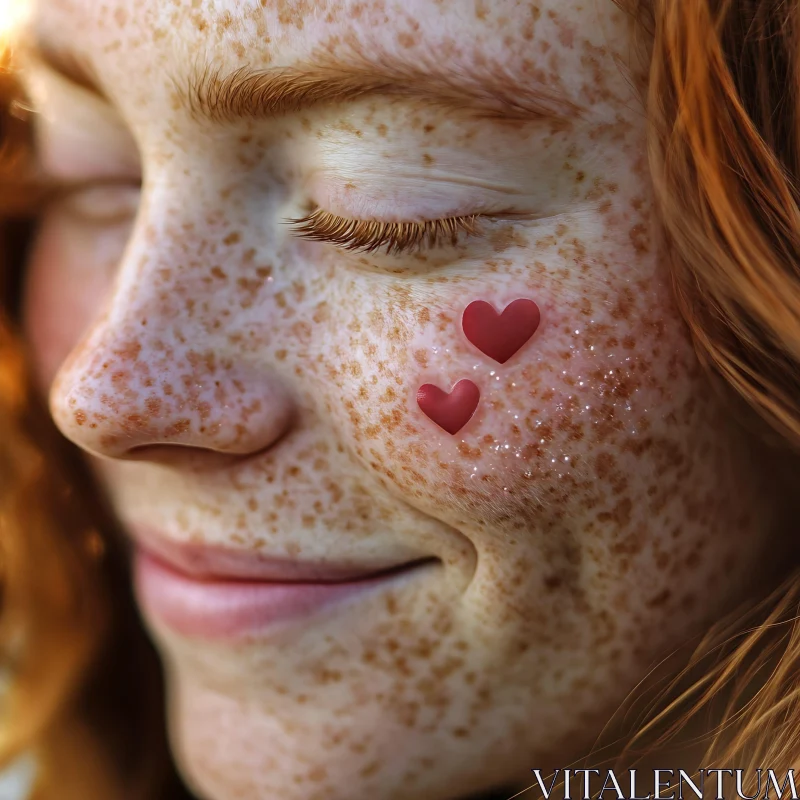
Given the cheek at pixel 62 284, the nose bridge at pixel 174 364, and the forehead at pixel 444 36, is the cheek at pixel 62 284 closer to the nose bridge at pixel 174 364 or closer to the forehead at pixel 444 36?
the nose bridge at pixel 174 364

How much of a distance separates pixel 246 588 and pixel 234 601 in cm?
2

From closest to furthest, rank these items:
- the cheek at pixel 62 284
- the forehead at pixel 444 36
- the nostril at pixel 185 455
A: the forehead at pixel 444 36, the nostril at pixel 185 455, the cheek at pixel 62 284

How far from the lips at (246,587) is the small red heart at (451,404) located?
153 mm

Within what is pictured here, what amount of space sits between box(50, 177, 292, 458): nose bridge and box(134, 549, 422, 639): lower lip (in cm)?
14

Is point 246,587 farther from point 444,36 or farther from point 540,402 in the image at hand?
point 444,36

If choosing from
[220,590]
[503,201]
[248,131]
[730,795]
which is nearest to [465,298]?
[503,201]

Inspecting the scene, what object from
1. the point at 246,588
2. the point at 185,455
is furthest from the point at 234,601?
the point at 185,455

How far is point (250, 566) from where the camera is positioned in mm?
788

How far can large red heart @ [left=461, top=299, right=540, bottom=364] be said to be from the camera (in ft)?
2.14

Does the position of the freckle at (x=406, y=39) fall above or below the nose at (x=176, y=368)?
above

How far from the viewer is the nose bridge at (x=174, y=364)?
715 millimetres

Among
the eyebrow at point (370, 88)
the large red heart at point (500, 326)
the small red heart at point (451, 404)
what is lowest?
the small red heart at point (451, 404)

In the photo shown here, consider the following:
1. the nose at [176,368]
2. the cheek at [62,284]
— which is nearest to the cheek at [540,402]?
the nose at [176,368]

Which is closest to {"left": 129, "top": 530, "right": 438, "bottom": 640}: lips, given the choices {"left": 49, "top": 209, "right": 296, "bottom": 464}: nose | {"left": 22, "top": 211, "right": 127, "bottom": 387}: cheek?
{"left": 49, "top": 209, "right": 296, "bottom": 464}: nose
